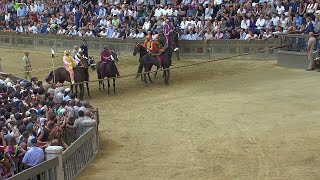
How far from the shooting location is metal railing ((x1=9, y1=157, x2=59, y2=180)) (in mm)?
13902

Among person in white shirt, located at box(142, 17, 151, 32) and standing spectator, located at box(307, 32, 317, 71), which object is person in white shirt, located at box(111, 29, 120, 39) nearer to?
person in white shirt, located at box(142, 17, 151, 32)

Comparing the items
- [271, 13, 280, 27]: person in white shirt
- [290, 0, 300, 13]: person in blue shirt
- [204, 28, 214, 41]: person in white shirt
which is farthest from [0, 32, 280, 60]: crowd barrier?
[290, 0, 300, 13]: person in blue shirt

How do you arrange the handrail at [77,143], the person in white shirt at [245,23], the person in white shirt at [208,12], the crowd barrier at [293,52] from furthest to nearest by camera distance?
the person in white shirt at [208,12]
the person in white shirt at [245,23]
the crowd barrier at [293,52]
the handrail at [77,143]

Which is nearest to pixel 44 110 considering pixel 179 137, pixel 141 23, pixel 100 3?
pixel 179 137

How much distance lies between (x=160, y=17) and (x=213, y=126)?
50.7 feet

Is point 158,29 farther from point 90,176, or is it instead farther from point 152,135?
point 90,176

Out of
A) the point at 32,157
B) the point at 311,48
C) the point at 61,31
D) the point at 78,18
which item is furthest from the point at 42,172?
the point at 78,18

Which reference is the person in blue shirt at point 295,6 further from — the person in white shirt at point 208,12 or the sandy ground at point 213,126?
the person in white shirt at point 208,12

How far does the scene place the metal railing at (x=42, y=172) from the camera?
13.9m

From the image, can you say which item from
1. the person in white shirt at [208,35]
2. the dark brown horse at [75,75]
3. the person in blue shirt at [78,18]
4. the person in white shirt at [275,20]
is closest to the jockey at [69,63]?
the dark brown horse at [75,75]

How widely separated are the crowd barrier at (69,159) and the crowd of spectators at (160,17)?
15370mm

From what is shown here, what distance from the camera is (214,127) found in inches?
846

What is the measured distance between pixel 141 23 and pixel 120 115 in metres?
14.4

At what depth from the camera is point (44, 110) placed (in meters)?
18.9
